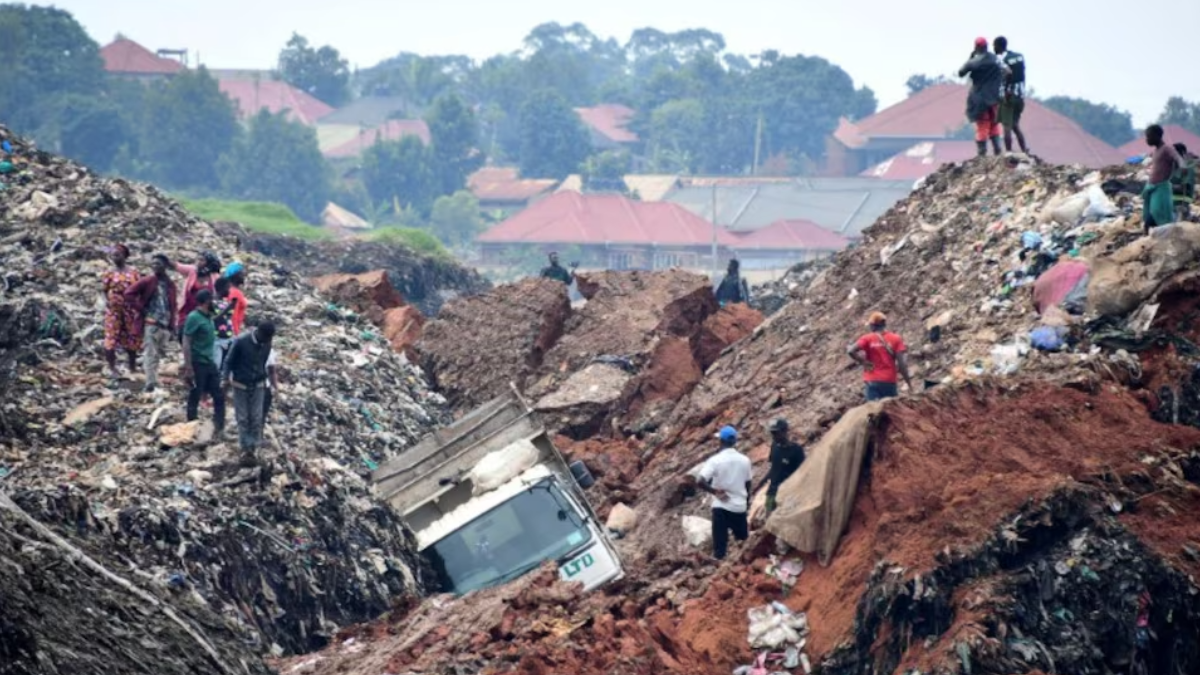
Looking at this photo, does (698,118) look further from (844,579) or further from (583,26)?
(844,579)

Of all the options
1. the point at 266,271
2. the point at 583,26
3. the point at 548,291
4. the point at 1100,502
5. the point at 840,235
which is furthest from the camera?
the point at 583,26

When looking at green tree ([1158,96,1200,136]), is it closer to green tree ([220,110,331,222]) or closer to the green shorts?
green tree ([220,110,331,222])

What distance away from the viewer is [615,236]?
75812 millimetres

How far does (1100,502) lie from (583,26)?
484 feet

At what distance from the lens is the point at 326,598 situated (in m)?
16.9

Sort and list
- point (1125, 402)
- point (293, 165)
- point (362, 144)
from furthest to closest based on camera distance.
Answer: point (362, 144) → point (293, 165) → point (1125, 402)

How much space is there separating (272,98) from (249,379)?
90.2m

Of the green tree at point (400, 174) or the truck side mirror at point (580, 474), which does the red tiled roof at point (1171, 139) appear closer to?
the green tree at point (400, 174)

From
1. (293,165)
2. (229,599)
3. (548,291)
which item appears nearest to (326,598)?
(229,599)

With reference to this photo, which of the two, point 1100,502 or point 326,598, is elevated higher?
point 1100,502

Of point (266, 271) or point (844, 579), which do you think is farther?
point (266, 271)

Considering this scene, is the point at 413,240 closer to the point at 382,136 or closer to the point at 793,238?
the point at 793,238

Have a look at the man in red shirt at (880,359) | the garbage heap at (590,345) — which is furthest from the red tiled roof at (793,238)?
the man in red shirt at (880,359)

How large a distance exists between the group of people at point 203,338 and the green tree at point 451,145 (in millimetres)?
69258
